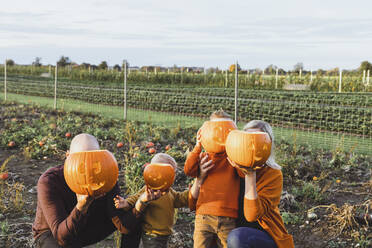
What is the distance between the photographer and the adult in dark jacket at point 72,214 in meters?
2.49

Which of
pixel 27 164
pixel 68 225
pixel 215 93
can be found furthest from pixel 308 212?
pixel 215 93

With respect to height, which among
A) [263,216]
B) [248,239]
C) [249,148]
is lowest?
[248,239]

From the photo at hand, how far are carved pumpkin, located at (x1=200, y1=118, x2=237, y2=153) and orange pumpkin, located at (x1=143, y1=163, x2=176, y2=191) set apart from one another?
332 mm

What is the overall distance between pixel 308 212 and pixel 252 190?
7.22 feet

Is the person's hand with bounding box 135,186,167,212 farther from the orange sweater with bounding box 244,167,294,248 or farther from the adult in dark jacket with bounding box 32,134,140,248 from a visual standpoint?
the orange sweater with bounding box 244,167,294,248

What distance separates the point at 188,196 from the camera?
3.13 metres

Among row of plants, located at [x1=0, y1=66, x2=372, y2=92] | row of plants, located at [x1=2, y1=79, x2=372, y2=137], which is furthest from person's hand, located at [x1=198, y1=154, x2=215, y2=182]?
row of plants, located at [x1=0, y1=66, x2=372, y2=92]

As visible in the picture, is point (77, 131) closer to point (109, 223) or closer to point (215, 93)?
point (109, 223)

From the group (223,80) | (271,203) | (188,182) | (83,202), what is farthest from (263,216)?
(223,80)

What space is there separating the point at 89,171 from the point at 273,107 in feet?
39.1

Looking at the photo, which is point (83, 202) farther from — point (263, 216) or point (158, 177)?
point (263, 216)

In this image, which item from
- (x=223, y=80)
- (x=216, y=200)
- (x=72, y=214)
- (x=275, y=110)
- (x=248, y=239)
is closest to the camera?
(x=72, y=214)

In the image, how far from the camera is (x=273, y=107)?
13.7 metres

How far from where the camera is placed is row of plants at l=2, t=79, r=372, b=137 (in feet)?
38.9
